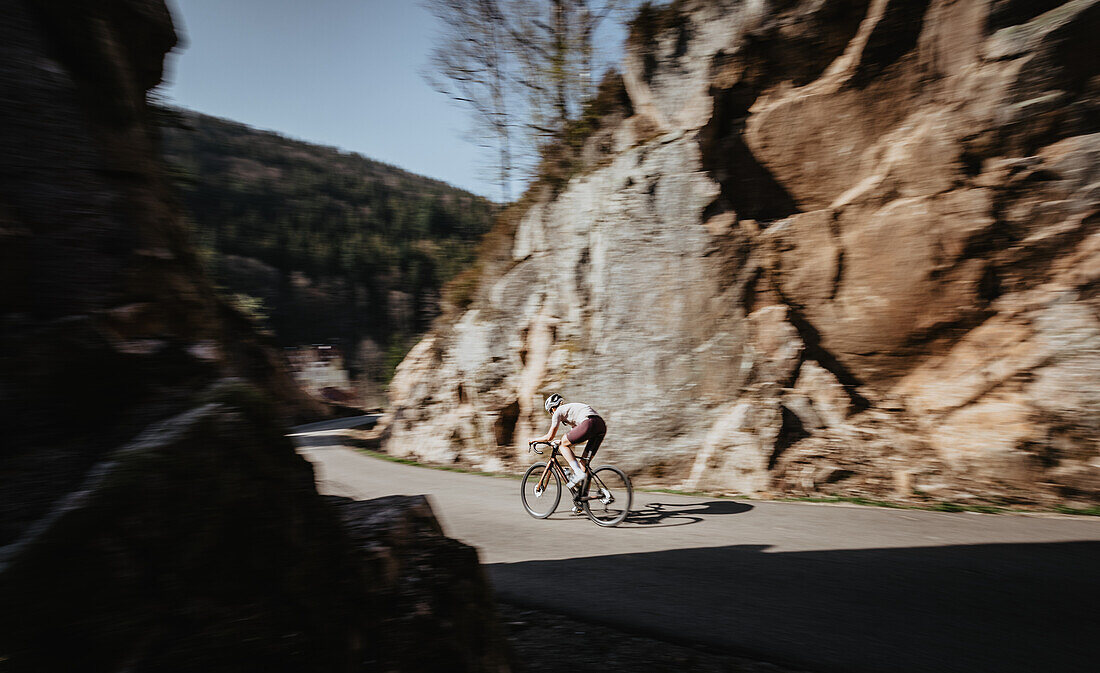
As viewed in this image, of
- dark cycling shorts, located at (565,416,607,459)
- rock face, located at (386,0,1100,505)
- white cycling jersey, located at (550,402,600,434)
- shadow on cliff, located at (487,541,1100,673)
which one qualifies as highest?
rock face, located at (386,0,1100,505)

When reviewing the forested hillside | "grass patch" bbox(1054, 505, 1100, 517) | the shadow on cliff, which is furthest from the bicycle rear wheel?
the forested hillside

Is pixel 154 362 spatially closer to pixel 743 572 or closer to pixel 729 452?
pixel 743 572

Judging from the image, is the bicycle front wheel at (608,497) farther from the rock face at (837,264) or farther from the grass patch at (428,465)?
the grass patch at (428,465)

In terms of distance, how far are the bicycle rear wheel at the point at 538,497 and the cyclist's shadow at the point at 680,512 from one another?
111 cm

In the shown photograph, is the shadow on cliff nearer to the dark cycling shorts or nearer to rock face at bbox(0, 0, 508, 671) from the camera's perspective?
rock face at bbox(0, 0, 508, 671)

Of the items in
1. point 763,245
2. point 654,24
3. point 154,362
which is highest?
point 654,24

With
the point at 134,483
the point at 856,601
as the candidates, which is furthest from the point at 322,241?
the point at 134,483

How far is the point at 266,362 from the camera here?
6301mm

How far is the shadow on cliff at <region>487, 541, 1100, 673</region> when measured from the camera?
3.88 metres

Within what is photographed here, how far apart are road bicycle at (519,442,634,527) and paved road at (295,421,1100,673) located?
0.67ft

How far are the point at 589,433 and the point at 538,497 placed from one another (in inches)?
49.9

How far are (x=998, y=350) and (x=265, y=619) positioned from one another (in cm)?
1081

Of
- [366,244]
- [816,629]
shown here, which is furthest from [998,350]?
[366,244]

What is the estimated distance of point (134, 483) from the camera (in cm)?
211
